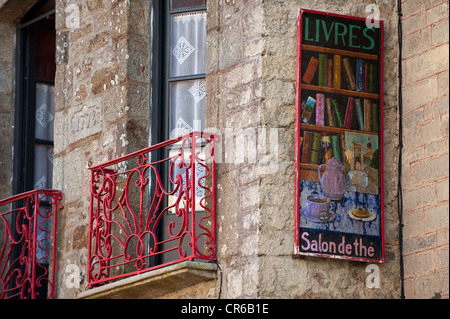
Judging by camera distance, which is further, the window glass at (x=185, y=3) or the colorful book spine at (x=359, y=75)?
the window glass at (x=185, y=3)

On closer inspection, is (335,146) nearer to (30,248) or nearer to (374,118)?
(374,118)

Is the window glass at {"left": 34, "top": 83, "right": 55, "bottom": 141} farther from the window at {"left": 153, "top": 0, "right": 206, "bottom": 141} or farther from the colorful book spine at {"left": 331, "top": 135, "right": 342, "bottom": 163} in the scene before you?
the colorful book spine at {"left": 331, "top": 135, "right": 342, "bottom": 163}

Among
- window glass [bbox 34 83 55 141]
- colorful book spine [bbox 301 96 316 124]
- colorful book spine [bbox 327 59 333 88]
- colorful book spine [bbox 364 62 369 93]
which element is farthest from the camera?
window glass [bbox 34 83 55 141]

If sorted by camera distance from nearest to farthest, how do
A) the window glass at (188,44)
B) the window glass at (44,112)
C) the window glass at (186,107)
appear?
the window glass at (186,107), the window glass at (188,44), the window glass at (44,112)

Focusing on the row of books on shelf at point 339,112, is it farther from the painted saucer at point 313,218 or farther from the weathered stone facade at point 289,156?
the painted saucer at point 313,218

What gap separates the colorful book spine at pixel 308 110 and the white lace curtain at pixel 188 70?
3.97 feet

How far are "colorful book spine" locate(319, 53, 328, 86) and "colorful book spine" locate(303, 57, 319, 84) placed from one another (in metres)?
0.03

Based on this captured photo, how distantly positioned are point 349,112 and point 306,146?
0.39 metres

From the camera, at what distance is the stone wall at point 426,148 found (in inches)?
287

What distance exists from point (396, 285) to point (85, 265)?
238cm

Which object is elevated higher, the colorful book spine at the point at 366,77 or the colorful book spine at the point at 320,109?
the colorful book spine at the point at 366,77

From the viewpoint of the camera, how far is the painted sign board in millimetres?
7277

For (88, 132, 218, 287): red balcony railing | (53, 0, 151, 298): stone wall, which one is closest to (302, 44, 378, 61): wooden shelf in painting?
(88, 132, 218, 287): red balcony railing

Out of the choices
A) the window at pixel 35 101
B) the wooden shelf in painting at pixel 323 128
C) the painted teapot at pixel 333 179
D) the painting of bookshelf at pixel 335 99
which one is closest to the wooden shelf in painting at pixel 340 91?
the painting of bookshelf at pixel 335 99
